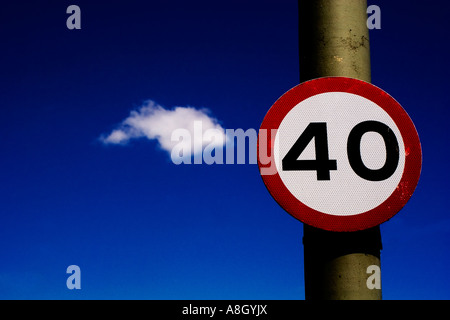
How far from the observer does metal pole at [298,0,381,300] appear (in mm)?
1407

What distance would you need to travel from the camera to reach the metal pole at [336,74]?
1.41 meters

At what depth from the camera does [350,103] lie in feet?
5.14

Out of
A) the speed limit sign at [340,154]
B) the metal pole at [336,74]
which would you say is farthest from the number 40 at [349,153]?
the metal pole at [336,74]

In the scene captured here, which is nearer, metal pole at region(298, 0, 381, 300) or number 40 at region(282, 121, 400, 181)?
metal pole at region(298, 0, 381, 300)

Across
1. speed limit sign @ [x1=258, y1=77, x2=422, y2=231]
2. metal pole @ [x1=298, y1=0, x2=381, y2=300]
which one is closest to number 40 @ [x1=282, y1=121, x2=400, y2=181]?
speed limit sign @ [x1=258, y1=77, x2=422, y2=231]

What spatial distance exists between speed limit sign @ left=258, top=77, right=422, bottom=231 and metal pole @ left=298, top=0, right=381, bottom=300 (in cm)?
4

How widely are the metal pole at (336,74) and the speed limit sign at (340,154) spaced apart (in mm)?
45

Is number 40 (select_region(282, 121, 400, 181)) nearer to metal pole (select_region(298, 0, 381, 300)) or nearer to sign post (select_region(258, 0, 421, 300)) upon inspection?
sign post (select_region(258, 0, 421, 300))

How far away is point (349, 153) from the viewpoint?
154 centimetres

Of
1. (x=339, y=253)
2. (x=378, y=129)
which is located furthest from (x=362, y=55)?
(x=339, y=253)

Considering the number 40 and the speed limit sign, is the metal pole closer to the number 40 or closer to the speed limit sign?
the speed limit sign

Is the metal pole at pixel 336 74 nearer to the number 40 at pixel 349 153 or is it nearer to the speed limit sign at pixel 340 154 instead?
the speed limit sign at pixel 340 154

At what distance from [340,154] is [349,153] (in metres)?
0.03

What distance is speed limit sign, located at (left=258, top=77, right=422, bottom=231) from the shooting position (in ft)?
4.92
